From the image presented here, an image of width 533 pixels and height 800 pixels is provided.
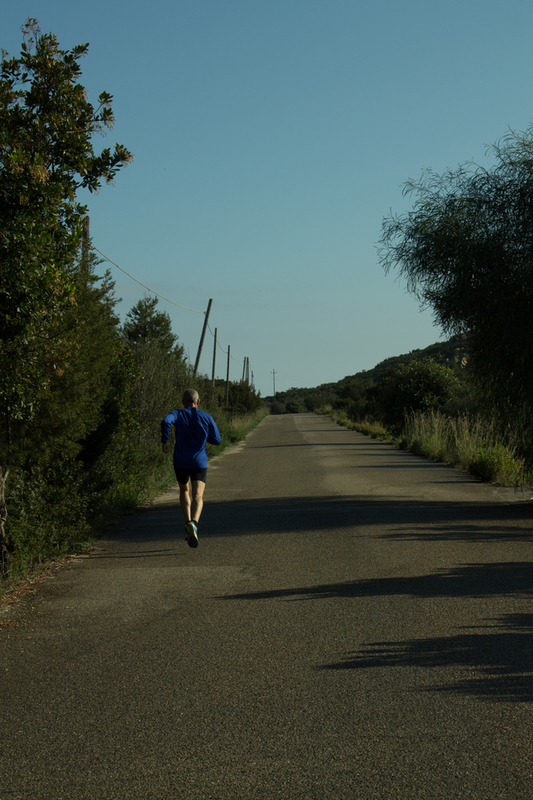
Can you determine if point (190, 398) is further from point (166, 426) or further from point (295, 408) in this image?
point (295, 408)

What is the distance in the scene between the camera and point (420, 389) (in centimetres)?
3344

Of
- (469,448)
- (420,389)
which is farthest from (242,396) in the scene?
(469,448)

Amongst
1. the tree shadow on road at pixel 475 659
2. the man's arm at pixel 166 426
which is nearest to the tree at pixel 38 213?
the man's arm at pixel 166 426

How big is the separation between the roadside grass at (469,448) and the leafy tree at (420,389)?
0.75 meters

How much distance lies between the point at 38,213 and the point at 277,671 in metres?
4.19

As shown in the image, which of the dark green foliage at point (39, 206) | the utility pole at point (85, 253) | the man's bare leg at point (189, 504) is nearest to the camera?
the dark green foliage at point (39, 206)

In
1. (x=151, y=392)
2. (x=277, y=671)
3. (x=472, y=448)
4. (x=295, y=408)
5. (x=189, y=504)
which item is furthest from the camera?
(x=295, y=408)

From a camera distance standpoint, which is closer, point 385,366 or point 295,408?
point 385,366

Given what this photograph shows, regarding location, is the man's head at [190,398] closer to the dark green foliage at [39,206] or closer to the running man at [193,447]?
the running man at [193,447]

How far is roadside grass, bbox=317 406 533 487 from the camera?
1429cm

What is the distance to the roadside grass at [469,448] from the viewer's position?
14291 mm

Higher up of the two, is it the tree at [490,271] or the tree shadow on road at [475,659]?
the tree at [490,271]

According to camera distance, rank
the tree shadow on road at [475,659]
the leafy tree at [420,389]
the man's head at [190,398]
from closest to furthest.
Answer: the tree shadow on road at [475,659] < the man's head at [190,398] < the leafy tree at [420,389]

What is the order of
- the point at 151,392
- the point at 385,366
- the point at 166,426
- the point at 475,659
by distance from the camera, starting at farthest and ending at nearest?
the point at 385,366 < the point at 151,392 < the point at 166,426 < the point at 475,659
